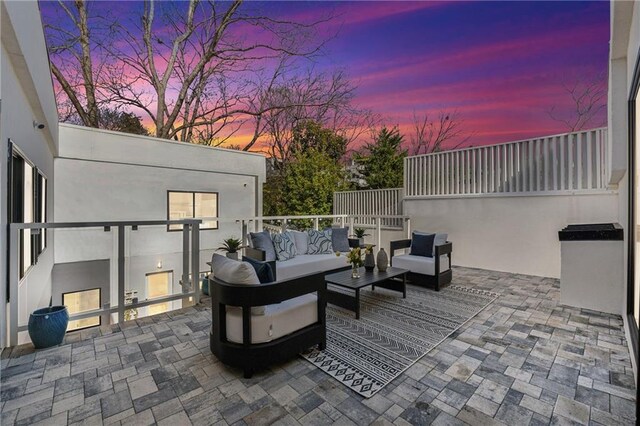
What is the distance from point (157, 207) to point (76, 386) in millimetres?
6013

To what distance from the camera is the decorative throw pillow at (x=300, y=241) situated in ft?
17.9

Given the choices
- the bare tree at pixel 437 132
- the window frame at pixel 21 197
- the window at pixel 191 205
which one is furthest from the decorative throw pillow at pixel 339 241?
the bare tree at pixel 437 132

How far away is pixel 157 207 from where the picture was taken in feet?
25.0

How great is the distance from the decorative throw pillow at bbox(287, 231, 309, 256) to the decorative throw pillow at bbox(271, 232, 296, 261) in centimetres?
13

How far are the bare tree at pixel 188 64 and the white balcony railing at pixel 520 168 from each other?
843 centimetres

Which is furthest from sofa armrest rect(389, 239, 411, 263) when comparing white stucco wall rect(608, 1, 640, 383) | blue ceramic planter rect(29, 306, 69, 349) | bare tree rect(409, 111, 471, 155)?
bare tree rect(409, 111, 471, 155)

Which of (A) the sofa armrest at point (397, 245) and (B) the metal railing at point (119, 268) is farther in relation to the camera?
(A) the sofa armrest at point (397, 245)

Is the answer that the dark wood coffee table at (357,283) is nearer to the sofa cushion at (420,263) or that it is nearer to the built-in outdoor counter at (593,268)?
the sofa cushion at (420,263)

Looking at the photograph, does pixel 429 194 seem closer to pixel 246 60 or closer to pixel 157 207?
pixel 157 207

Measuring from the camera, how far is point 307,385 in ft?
7.34

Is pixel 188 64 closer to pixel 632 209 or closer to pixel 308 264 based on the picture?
pixel 308 264

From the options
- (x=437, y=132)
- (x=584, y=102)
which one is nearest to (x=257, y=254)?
(x=584, y=102)

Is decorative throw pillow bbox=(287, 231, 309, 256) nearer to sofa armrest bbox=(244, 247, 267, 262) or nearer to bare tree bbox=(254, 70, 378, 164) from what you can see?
sofa armrest bbox=(244, 247, 267, 262)

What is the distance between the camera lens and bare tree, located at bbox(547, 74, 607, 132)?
352 inches
